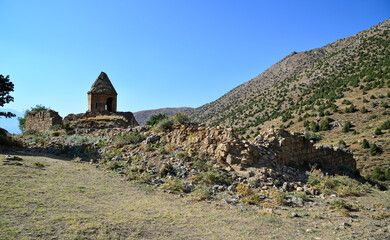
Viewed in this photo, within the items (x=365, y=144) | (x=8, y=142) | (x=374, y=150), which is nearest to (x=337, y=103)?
(x=365, y=144)

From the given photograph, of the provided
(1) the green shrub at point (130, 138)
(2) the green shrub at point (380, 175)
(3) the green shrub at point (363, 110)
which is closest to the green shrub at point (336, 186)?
(1) the green shrub at point (130, 138)

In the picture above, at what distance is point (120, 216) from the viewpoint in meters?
4.21

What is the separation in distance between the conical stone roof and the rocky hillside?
18798 mm

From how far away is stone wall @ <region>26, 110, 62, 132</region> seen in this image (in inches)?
616

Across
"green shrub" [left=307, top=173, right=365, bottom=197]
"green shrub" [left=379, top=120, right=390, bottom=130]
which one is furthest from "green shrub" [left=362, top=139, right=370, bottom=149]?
"green shrub" [left=307, top=173, right=365, bottom=197]

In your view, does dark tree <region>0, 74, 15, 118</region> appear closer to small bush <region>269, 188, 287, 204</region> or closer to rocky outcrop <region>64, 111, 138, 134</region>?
rocky outcrop <region>64, 111, 138, 134</region>

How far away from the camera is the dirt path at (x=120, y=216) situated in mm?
3557

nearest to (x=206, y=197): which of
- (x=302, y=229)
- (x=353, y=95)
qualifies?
(x=302, y=229)

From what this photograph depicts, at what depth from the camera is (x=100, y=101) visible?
59.9 ft

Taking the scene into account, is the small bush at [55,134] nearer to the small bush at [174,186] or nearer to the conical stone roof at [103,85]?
the conical stone roof at [103,85]

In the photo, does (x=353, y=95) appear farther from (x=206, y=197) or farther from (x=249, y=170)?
(x=206, y=197)

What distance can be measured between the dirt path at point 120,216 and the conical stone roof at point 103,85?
1258 cm

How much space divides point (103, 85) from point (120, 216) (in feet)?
52.8

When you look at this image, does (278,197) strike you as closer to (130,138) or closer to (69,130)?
(130,138)
